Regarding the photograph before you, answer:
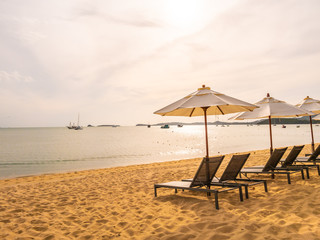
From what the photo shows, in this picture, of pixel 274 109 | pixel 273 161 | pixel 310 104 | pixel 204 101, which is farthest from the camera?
pixel 310 104

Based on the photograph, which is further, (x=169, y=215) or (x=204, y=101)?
(x=204, y=101)

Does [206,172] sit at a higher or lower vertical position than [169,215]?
higher

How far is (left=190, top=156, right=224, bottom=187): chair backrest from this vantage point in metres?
5.08

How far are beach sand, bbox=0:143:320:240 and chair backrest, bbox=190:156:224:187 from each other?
43 centimetres

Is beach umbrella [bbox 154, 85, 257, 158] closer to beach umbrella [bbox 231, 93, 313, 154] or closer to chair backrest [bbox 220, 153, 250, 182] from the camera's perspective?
chair backrest [bbox 220, 153, 250, 182]

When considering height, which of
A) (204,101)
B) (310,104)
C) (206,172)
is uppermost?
(310,104)

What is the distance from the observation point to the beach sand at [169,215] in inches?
144

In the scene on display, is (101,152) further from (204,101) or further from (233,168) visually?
(204,101)

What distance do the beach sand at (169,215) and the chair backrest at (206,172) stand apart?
43cm

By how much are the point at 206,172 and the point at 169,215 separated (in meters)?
1.21

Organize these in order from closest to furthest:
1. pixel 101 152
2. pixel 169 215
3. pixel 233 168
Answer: pixel 169 215 < pixel 233 168 < pixel 101 152

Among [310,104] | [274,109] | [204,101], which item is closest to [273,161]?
[274,109]

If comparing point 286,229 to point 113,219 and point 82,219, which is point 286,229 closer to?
point 113,219

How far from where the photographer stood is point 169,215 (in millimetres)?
4543
